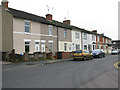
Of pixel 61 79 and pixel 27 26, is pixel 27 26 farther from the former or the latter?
pixel 61 79

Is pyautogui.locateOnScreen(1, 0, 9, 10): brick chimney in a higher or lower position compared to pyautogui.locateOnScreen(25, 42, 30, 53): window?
higher

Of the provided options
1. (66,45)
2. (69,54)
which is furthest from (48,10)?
(69,54)

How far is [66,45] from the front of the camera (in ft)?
Result: 91.0

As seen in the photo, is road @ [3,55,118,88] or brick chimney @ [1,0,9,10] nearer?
road @ [3,55,118,88]

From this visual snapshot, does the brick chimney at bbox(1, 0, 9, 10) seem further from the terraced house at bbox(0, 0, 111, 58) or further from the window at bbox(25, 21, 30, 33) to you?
the window at bbox(25, 21, 30, 33)

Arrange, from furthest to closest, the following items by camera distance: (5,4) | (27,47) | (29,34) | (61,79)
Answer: (29,34)
(27,47)
(5,4)
(61,79)

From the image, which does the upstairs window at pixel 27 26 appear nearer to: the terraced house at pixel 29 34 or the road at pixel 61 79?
the terraced house at pixel 29 34

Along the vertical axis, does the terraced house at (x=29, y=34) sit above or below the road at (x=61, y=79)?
above

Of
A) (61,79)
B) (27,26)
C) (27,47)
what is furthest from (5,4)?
(61,79)

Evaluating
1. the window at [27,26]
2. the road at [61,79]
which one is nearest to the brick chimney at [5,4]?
the window at [27,26]

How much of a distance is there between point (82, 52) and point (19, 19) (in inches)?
431

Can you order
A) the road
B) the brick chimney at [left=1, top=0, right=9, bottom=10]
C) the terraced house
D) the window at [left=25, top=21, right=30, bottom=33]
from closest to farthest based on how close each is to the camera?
the road < the terraced house < the brick chimney at [left=1, top=0, right=9, bottom=10] < the window at [left=25, top=21, right=30, bottom=33]

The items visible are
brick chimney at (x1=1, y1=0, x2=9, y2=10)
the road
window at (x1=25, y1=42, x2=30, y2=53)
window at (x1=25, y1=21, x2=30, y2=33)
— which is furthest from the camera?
window at (x1=25, y1=21, x2=30, y2=33)

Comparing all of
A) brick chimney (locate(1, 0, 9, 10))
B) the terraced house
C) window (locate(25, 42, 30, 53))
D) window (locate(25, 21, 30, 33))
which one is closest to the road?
the terraced house
